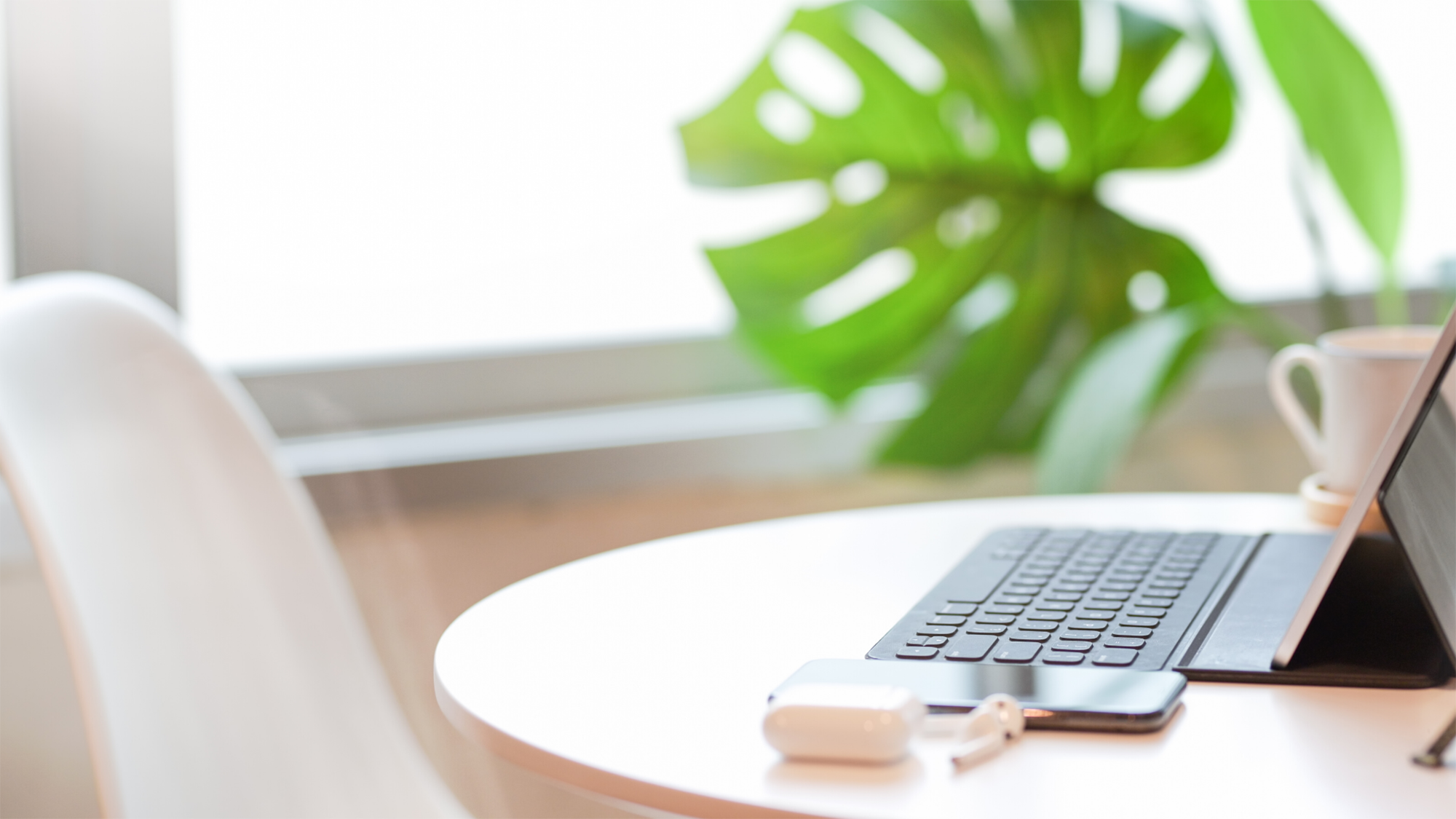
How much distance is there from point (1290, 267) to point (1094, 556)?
1.46 meters

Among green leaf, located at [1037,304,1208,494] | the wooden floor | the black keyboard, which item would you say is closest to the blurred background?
the wooden floor

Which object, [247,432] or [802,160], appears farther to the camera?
[802,160]

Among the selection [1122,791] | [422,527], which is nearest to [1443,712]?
[1122,791]

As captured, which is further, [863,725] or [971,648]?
[971,648]

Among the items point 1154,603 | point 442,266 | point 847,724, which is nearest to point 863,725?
point 847,724

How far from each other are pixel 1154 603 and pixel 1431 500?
142mm

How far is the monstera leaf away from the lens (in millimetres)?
1489

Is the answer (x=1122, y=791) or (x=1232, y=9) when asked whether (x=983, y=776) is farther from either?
(x=1232, y=9)

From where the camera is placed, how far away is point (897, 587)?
75cm

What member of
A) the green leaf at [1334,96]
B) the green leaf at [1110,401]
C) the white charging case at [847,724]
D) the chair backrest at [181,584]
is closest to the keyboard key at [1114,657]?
the white charging case at [847,724]

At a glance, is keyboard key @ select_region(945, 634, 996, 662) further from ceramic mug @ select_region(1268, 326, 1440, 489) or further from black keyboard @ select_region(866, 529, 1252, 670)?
ceramic mug @ select_region(1268, 326, 1440, 489)

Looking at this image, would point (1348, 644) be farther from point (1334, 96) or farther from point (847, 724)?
point (1334, 96)

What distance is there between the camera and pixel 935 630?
648 mm

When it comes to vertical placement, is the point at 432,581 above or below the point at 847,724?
below
